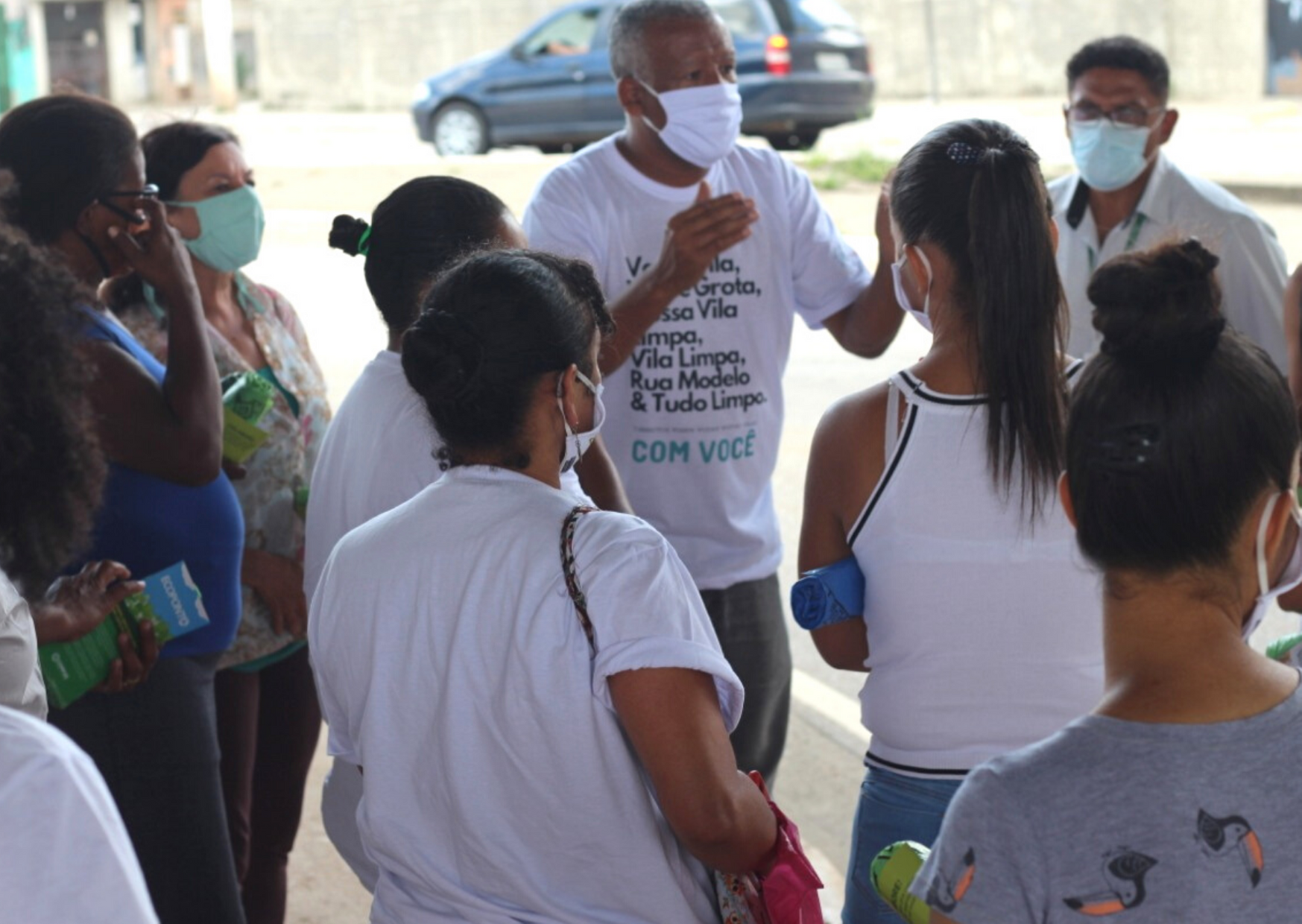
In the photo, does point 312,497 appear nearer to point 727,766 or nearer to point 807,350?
point 727,766

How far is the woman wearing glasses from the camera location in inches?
120

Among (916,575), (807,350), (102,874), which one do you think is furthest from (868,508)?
(807,350)

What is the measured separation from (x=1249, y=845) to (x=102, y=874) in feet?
3.39

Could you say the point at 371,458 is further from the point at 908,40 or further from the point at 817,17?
the point at 908,40

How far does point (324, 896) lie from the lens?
431 cm

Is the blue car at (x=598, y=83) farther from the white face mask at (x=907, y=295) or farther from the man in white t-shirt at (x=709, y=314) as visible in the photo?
the white face mask at (x=907, y=295)

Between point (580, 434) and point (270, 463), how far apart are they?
5.24 ft

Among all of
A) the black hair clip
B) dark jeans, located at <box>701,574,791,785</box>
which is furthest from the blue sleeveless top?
the black hair clip

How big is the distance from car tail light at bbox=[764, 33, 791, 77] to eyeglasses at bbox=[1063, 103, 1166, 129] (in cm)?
1285

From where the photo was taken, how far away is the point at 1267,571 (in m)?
1.73

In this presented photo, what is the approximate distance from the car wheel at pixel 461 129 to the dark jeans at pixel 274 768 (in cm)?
1613

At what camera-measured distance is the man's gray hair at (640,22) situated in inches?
164

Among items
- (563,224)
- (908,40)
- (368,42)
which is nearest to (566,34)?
(908,40)

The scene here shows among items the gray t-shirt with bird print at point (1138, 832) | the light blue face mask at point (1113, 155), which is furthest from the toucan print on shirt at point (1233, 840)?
the light blue face mask at point (1113, 155)
